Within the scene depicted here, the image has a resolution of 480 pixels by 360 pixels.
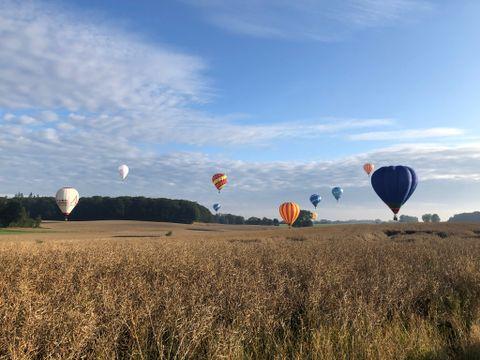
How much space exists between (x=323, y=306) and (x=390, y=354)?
6.09 ft

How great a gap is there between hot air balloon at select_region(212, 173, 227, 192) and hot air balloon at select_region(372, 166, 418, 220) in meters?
38.0

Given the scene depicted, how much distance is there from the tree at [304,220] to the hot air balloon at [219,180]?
57.5 m

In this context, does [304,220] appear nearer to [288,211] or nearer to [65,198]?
[288,211]

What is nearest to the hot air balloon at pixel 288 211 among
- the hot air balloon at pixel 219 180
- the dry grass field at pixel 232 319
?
the hot air balloon at pixel 219 180

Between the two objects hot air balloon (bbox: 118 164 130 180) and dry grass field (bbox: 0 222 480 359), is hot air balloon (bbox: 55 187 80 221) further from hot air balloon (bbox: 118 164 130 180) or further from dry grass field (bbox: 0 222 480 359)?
dry grass field (bbox: 0 222 480 359)

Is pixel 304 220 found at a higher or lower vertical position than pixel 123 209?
lower

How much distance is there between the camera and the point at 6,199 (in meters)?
91.7

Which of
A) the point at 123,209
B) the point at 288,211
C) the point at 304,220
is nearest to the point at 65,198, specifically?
the point at 288,211

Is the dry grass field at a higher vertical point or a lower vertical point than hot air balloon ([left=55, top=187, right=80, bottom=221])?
lower

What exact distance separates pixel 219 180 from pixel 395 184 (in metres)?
40.4

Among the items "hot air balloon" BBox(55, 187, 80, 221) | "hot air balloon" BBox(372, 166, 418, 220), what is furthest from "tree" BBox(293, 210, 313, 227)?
"hot air balloon" BBox(372, 166, 418, 220)

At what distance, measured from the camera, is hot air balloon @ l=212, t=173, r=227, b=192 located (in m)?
72.4

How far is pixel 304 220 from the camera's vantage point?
427 ft

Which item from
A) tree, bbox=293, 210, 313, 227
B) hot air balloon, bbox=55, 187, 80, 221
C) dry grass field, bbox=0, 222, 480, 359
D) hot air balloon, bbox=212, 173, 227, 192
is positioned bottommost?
dry grass field, bbox=0, 222, 480, 359
